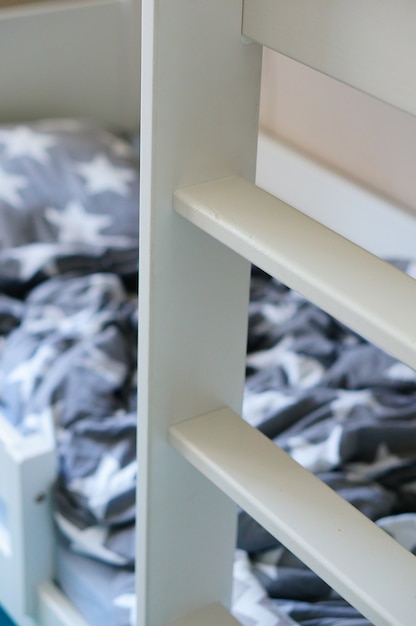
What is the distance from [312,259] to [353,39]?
151 mm

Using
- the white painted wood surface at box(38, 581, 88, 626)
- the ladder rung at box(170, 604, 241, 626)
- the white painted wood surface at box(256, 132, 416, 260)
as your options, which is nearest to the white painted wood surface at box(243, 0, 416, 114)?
the ladder rung at box(170, 604, 241, 626)

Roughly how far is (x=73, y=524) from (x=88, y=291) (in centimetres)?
53

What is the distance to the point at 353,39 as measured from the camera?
685mm

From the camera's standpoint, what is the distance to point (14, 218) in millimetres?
2055

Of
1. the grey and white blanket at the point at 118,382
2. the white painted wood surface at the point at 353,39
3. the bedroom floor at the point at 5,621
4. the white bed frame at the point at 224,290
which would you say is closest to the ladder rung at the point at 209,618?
the white bed frame at the point at 224,290

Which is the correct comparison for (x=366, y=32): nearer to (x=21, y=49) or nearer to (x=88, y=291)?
(x=88, y=291)

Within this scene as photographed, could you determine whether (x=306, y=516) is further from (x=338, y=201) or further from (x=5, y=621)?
(x=338, y=201)

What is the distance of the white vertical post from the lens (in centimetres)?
80

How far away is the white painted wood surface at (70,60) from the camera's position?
2.43m

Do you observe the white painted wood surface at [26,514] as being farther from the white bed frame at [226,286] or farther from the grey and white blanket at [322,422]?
the white bed frame at [226,286]

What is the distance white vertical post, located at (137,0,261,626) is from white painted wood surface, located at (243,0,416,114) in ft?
0.18

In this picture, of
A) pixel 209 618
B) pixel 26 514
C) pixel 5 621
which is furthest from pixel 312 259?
pixel 5 621

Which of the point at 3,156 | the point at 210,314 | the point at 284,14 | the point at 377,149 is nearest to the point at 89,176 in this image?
the point at 3,156

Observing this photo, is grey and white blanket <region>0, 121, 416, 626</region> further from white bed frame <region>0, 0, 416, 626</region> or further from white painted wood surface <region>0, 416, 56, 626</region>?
white bed frame <region>0, 0, 416, 626</region>
